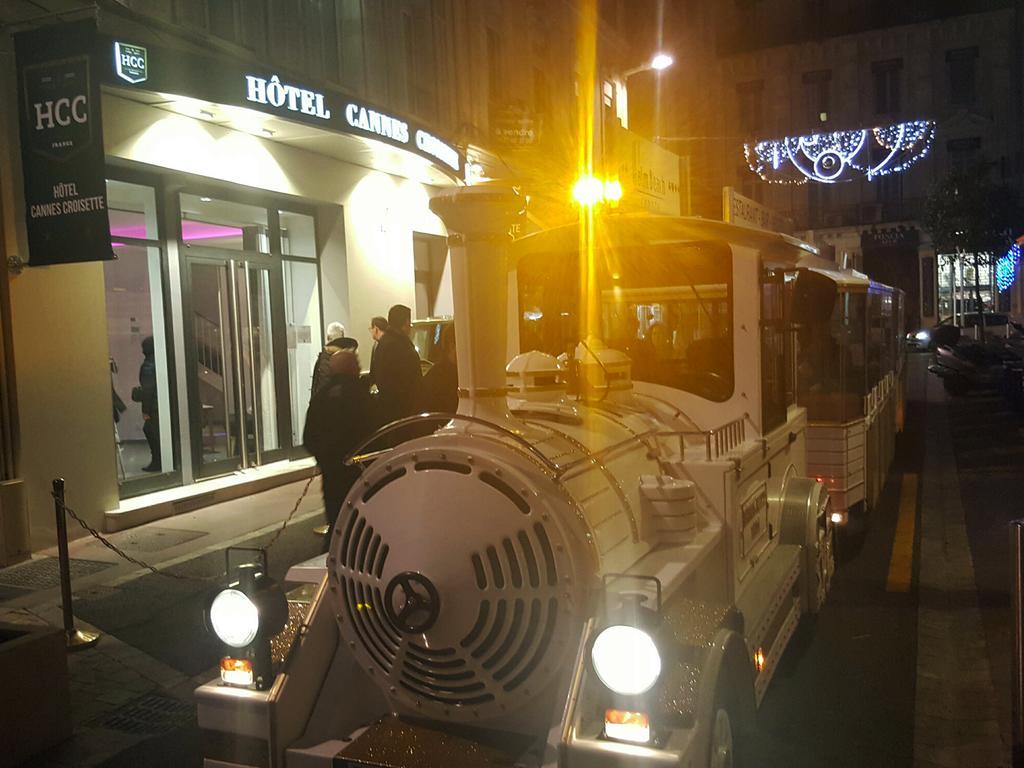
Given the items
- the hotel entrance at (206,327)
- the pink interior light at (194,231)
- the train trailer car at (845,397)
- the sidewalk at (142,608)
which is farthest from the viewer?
the pink interior light at (194,231)

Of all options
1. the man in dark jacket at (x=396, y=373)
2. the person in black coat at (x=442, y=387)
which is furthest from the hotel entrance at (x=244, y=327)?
the man in dark jacket at (x=396, y=373)

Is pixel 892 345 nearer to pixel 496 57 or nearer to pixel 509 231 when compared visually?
pixel 496 57

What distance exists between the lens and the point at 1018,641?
3.90 meters

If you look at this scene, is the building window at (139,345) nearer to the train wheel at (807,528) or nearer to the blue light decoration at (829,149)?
the train wheel at (807,528)

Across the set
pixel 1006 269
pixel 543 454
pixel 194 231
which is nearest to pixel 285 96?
pixel 194 231

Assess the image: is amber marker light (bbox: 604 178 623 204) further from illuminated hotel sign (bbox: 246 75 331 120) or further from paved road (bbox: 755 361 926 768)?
illuminated hotel sign (bbox: 246 75 331 120)

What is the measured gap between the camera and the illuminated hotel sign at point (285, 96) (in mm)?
9711

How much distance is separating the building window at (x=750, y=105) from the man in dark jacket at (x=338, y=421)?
39.3m

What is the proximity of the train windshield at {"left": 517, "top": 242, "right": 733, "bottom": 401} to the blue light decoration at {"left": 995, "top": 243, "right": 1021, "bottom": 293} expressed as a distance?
31.6 metres

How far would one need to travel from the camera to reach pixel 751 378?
4543mm

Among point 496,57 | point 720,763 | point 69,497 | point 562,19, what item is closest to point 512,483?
point 720,763

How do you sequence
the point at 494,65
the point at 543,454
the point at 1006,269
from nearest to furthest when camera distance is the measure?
the point at 543,454 → the point at 494,65 → the point at 1006,269

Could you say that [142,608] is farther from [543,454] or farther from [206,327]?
[206,327]

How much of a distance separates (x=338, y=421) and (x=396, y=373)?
122 cm
